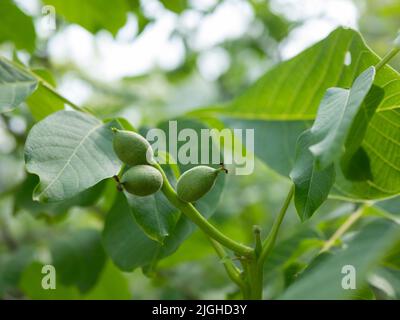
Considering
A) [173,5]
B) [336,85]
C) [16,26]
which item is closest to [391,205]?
[336,85]

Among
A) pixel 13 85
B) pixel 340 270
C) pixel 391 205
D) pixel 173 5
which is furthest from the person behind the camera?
pixel 173 5

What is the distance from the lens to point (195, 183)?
829mm

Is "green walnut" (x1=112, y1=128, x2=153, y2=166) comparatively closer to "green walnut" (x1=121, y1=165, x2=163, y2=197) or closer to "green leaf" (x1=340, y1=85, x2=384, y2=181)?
"green walnut" (x1=121, y1=165, x2=163, y2=197)

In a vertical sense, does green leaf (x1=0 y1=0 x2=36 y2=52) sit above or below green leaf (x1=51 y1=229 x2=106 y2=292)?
above

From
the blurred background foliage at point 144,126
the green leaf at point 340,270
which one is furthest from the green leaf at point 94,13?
the green leaf at point 340,270

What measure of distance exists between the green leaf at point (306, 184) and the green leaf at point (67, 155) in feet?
0.88

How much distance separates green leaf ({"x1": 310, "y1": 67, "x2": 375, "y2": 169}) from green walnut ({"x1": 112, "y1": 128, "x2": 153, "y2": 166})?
240 mm

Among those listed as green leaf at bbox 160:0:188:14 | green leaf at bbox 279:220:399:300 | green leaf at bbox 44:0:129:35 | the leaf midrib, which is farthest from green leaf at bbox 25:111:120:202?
green leaf at bbox 160:0:188:14

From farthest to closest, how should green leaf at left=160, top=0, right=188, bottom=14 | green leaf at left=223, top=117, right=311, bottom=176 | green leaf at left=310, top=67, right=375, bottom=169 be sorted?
green leaf at left=160, top=0, right=188, bottom=14, green leaf at left=223, top=117, right=311, bottom=176, green leaf at left=310, top=67, right=375, bottom=169

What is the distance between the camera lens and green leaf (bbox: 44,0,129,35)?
5.16 feet

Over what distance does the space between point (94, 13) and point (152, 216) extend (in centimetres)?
87

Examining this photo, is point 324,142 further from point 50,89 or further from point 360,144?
point 50,89
